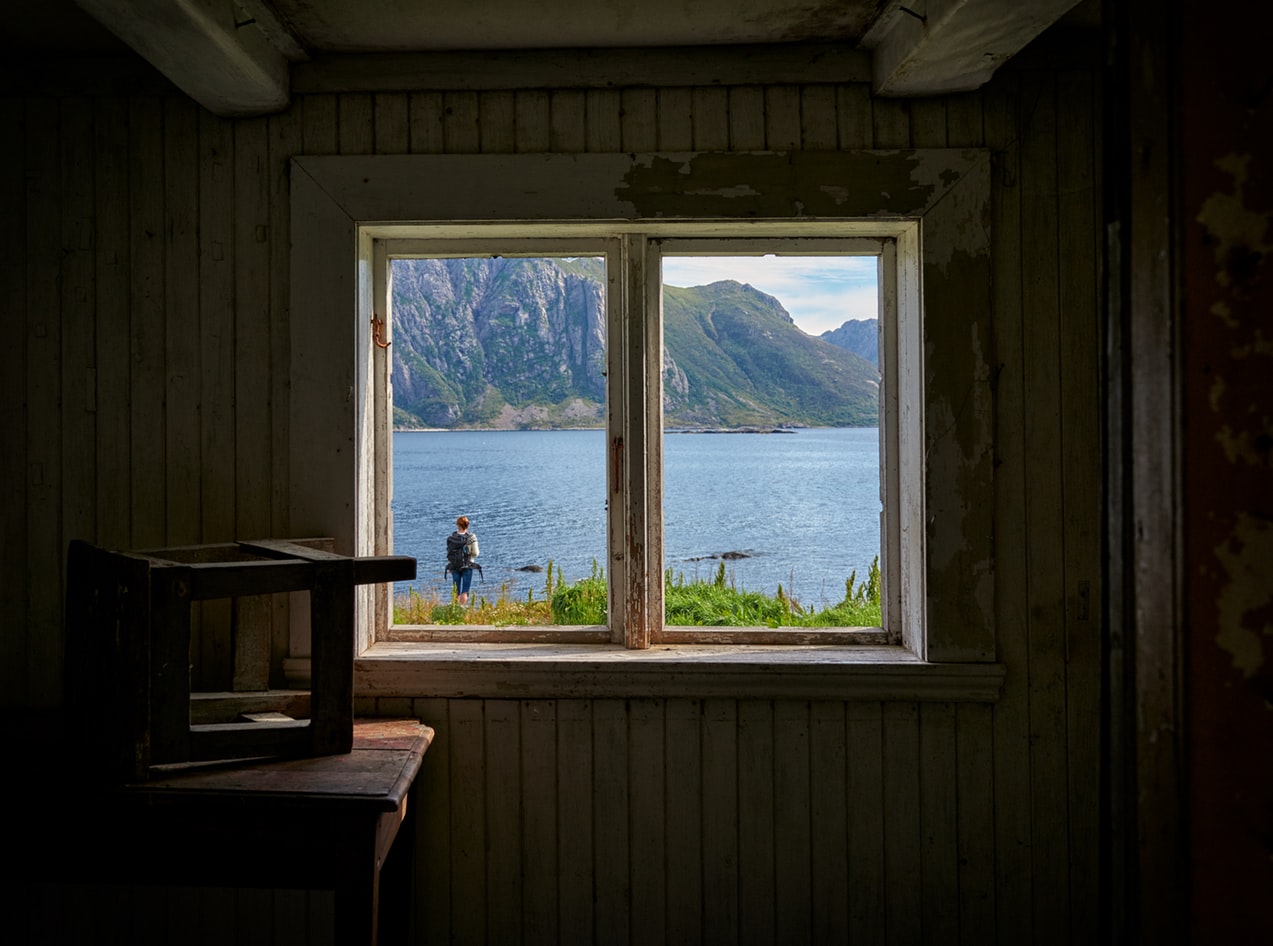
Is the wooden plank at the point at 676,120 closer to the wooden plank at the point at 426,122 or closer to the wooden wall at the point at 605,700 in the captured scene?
the wooden wall at the point at 605,700

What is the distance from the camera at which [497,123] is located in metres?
2.09

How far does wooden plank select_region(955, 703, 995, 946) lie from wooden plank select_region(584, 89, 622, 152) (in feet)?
5.56

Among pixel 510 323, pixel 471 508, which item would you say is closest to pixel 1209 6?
pixel 510 323

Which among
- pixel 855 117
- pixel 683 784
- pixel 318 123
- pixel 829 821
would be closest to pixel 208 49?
pixel 318 123

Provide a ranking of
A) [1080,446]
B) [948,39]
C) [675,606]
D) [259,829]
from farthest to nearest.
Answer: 1. [675,606]
2. [1080,446]
3. [948,39]
4. [259,829]

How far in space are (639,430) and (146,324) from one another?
1314 mm

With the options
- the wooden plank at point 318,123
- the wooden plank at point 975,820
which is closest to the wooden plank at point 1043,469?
the wooden plank at point 975,820

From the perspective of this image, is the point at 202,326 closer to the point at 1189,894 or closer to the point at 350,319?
the point at 350,319

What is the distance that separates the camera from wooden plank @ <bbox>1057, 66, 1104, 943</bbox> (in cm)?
205

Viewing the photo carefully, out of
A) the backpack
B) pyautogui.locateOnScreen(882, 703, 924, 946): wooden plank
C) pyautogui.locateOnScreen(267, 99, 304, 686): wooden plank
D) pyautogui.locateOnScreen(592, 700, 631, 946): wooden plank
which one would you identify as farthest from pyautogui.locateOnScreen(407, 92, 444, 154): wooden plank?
pyautogui.locateOnScreen(882, 703, 924, 946): wooden plank

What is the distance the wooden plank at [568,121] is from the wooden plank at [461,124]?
0.19m

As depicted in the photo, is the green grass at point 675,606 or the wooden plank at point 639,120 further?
the green grass at point 675,606

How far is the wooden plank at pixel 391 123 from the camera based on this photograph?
2098mm

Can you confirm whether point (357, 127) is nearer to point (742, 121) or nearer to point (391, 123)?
point (391, 123)
